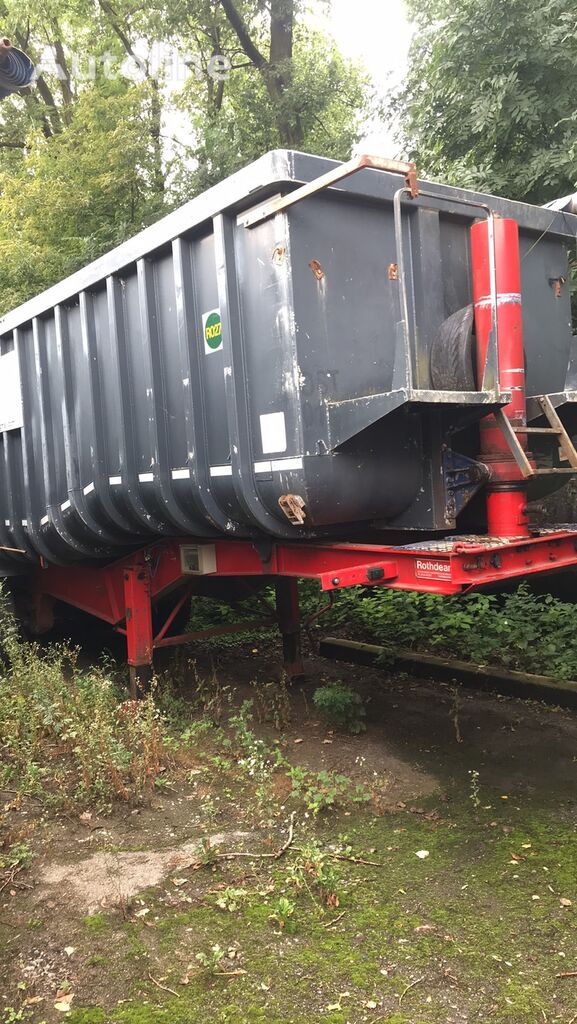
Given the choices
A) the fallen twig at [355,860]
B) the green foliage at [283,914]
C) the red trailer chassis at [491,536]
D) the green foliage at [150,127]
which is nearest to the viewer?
the green foliage at [283,914]

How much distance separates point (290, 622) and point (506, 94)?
17.2 ft

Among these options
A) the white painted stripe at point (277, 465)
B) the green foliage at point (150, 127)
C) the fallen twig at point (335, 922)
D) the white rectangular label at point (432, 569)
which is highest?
the green foliage at point (150, 127)

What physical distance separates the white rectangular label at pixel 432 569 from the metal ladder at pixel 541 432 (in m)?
0.69

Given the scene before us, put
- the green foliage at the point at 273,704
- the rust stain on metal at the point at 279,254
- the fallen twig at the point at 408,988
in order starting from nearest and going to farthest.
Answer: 1. the fallen twig at the point at 408,988
2. the rust stain on metal at the point at 279,254
3. the green foliage at the point at 273,704

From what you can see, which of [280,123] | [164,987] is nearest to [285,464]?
[164,987]

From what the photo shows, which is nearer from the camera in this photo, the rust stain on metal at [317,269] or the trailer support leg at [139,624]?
the rust stain on metal at [317,269]

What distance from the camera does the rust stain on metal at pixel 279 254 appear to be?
396 cm

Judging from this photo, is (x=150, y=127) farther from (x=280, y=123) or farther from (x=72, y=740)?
(x=72, y=740)

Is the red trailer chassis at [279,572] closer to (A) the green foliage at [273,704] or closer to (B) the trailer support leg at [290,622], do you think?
(B) the trailer support leg at [290,622]

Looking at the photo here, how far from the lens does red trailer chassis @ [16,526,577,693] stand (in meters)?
3.83

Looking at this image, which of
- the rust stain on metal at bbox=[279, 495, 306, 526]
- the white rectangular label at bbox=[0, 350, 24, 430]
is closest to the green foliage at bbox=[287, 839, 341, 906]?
the rust stain on metal at bbox=[279, 495, 306, 526]

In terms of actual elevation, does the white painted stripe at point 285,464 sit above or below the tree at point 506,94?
below

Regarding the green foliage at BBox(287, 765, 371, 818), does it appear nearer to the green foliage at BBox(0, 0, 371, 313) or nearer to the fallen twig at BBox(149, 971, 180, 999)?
the fallen twig at BBox(149, 971, 180, 999)

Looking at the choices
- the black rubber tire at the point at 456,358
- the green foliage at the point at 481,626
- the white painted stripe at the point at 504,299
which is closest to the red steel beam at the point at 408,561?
the black rubber tire at the point at 456,358
